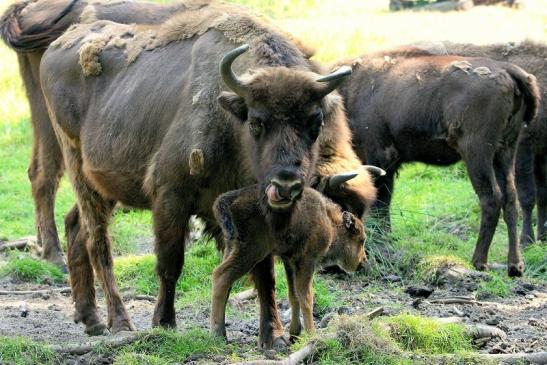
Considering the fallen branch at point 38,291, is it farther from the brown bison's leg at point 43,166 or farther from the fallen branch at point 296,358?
the fallen branch at point 296,358

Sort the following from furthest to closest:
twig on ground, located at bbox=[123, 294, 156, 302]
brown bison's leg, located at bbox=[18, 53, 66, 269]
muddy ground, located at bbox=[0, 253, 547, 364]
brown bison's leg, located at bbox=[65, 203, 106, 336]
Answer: brown bison's leg, located at bbox=[18, 53, 66, 269]
twig on ground, located at bbox=[123, 294, 156, 302]
brown bison's leg, located at bbox=[65, 203, 106, 336]
muddy ground, located at bbox=[0, 253, 547, 364]

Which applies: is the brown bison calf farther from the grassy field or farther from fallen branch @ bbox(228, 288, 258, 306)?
fallen branch @ bbox(228, 288, 258, 306)

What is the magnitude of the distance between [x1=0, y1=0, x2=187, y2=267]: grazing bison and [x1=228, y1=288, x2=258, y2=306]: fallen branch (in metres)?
2.54

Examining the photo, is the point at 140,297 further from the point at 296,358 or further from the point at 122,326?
the point at 296,358

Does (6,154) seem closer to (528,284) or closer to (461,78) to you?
(461,78)

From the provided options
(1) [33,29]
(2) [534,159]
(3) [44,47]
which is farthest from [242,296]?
(2) [534,159]

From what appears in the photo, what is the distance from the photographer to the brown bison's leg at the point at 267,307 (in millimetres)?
6516

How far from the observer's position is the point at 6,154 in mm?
16062

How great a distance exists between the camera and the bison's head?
18.8ft

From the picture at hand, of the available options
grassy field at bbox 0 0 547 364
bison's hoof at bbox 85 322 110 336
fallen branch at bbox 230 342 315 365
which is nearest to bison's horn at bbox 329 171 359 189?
grassy field at bbox 0 0 547 364

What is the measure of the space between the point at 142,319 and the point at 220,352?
2.22 metres

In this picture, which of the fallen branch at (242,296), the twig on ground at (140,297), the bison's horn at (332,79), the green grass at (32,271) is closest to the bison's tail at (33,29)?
the green grass at (32,271)

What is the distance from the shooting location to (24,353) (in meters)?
5.95

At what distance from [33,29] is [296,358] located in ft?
18.1
